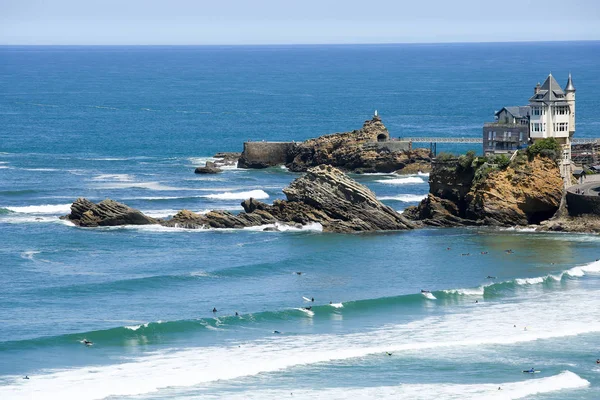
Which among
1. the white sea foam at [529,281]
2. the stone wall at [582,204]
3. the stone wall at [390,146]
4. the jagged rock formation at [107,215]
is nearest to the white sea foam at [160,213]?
the jagged rock formation at [107,215]

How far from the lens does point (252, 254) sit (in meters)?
85.9

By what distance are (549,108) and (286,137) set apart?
63722 mm

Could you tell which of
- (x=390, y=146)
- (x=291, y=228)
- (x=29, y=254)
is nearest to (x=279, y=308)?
(x=29, y=254)

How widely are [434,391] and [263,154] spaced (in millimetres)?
78081

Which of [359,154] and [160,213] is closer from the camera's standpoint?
[160,213]

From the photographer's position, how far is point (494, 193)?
92.4 meters

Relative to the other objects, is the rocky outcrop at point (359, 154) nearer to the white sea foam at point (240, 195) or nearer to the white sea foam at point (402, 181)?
the white sea foam at point (402, 181)

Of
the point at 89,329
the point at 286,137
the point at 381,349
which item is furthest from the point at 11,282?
the point at 286,137

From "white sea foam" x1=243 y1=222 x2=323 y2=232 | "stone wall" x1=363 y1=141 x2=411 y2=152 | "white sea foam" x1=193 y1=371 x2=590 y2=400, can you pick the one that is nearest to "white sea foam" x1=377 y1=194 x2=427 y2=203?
"white sea foam" x1=243 y1=222 x2=323 y2=232

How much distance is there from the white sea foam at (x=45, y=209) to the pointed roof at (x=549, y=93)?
38.3 meters

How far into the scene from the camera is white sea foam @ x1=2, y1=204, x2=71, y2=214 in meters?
103

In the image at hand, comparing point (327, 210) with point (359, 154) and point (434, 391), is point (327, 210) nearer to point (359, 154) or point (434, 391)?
point (359, 154)

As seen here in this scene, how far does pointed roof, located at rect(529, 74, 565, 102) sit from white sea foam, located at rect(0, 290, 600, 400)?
30.9m

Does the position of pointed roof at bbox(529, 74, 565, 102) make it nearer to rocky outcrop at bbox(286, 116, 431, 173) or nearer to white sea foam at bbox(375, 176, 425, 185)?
white sea foam at bbox(375, 176, 425, 185)
